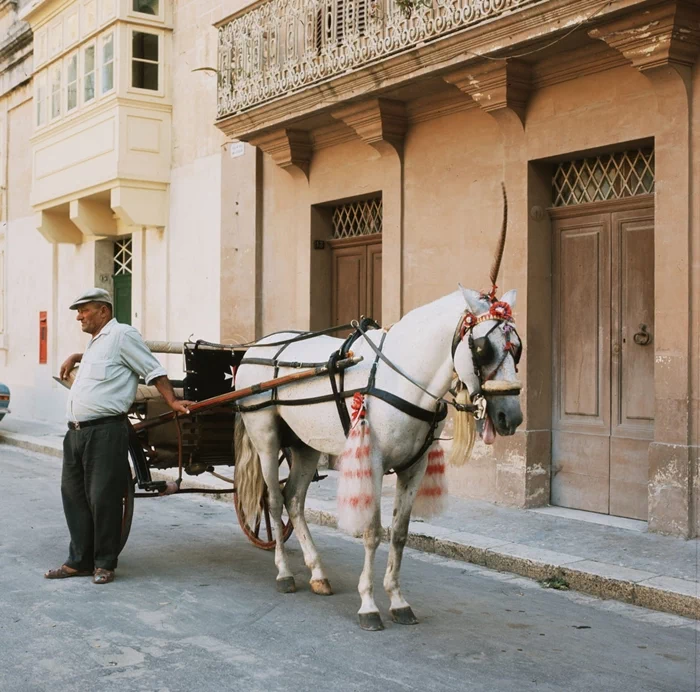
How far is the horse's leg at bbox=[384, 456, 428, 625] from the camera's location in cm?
525

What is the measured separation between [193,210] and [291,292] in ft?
9.60

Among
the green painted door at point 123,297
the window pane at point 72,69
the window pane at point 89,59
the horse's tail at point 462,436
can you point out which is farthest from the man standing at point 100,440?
the window pane at point 72,69

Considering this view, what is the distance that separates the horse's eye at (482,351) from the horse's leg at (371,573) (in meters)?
0.85

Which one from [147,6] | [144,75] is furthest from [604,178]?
[147,6]

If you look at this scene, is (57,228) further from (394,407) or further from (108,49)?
(394,407)

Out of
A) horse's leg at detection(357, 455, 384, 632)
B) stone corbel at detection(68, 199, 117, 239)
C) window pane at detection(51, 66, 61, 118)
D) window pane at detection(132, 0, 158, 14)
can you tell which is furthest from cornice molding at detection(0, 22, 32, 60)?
horse's leg at detection(357, 455, 384, 632)

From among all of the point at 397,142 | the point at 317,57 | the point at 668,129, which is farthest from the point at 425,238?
the point at 668,129

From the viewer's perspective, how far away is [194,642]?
4844 mm

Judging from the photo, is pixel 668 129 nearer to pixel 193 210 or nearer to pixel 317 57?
pixel 317 57

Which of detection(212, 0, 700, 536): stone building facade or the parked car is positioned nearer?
detection(212, 0, 700, 536): stone building facade

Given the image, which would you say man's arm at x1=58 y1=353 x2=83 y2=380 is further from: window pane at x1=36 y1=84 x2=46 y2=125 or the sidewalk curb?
window pane at x1=36 y1=84 x2=46 y2=125

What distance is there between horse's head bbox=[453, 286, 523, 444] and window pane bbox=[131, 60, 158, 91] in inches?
439

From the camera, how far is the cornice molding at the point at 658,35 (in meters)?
7.13

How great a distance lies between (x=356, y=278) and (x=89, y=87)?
6.70 metres
